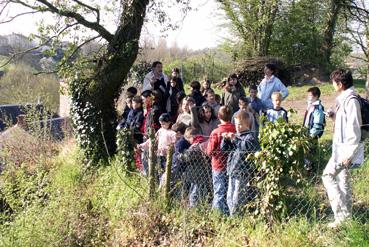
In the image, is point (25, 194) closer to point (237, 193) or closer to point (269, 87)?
point (237, 193)

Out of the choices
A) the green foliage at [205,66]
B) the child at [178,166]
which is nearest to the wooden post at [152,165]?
the child at [178,166]

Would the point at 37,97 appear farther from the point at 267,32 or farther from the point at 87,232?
the point at 267,32

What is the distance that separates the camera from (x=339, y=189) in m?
5.16

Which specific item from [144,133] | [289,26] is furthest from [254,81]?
[144,133]

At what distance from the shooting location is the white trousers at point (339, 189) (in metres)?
5.10

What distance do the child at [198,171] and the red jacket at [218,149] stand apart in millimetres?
258

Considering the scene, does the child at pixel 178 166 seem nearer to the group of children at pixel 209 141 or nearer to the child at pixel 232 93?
the group of children at pixel 209 141

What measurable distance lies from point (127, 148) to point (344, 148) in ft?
12.7

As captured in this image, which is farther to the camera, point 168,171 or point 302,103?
point 302,103

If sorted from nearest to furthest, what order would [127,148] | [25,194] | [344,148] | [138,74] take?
1. [344,148]
2. [25,194]
3. [127,148]
4. [138,74]

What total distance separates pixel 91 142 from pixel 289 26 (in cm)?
1652

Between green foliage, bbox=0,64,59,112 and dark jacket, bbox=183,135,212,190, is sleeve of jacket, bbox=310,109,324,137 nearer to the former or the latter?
dark jacket, bbox=183,135,212,190

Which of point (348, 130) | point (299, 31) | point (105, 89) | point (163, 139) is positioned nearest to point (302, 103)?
point (105, 89)

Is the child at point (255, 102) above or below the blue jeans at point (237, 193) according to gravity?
above
